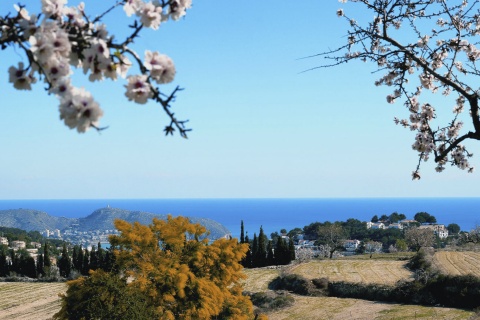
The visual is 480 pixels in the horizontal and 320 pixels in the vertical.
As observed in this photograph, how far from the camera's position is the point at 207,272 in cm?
2466

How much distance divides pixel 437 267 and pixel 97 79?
52.2m

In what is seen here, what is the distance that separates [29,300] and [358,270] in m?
33.4

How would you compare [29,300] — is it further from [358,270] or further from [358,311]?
[358,270]

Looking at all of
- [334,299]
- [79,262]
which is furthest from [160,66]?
[79,262]

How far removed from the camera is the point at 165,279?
22016mm

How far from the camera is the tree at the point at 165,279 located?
1914 centimetres

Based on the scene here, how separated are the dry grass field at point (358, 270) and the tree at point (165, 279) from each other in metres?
25.5

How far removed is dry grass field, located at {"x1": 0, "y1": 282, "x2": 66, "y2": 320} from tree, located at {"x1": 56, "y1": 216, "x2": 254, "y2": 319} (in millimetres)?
18538

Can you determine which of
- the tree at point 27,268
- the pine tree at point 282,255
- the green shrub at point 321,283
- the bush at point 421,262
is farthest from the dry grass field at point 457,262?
the tree at point 27,268

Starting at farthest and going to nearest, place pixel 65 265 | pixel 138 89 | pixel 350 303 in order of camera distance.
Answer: pixel 65 265
pixel 350 303
pixel 138 89

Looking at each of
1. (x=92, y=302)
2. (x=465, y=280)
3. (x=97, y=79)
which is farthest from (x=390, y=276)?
(x=97, y=79)

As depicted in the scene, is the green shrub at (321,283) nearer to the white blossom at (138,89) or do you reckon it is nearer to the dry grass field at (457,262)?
the dry grass field at (457,262)

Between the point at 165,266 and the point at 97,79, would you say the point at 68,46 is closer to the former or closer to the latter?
the point at 97,79

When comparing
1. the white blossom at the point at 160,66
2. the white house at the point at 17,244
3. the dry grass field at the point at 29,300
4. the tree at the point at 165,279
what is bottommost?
the white house at the point at 17,244
